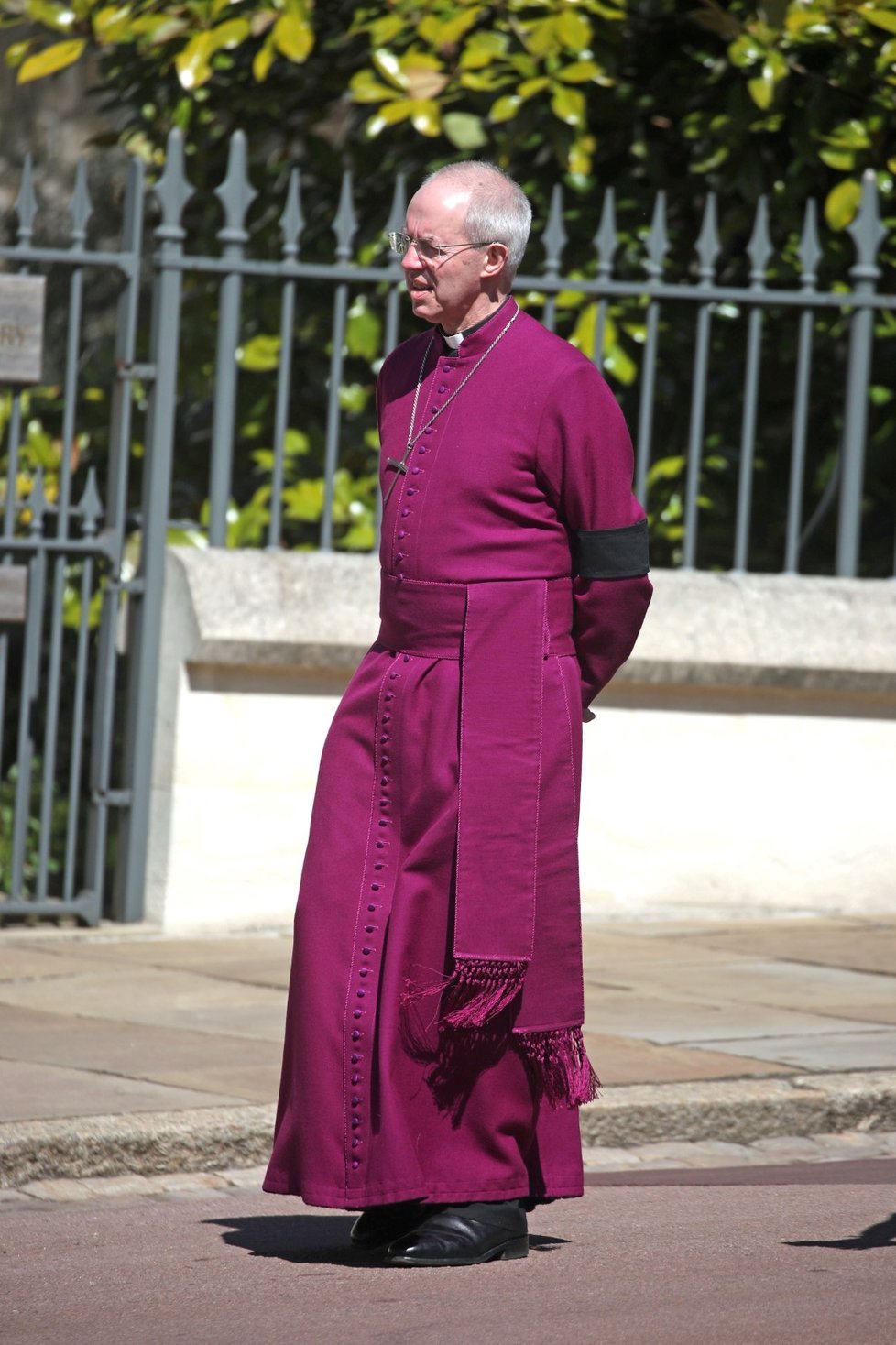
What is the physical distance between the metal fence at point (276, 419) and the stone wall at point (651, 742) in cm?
14

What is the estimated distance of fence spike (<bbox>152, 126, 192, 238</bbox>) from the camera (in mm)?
7219

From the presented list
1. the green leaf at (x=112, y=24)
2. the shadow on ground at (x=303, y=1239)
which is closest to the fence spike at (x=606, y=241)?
the green leaf at (x=112, y=24)

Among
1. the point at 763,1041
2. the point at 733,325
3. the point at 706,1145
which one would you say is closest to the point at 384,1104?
the point at 706,1145

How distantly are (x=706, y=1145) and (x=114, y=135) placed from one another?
17.0 ft

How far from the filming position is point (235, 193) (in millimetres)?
7211

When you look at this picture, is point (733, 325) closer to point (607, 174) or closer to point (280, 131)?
point (607, 174)

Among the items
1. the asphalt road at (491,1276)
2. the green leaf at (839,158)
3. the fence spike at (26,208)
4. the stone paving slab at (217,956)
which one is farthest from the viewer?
the green leaf at (839,158)

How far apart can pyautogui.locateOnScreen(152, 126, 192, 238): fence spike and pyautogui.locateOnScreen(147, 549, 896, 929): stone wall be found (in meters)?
1.03

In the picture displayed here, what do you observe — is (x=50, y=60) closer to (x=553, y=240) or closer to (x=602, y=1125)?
(x=553, y=240)

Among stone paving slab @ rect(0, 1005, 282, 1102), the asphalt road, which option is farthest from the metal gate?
the asphalt road

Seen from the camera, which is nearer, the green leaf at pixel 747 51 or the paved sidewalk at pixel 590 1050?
the paved sidewalk at pixel 590 1050

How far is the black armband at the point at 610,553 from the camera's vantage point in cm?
397

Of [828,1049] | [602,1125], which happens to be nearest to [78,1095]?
[602,1125]

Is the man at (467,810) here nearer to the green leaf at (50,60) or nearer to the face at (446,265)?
the face at (446,265)
